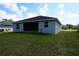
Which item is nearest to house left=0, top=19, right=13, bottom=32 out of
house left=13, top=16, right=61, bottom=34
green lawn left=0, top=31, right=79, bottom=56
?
house left=13, top=16, right=61, bottom=34

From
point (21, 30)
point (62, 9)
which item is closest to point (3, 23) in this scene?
point (21, 30)

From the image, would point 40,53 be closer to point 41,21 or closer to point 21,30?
point 41,21

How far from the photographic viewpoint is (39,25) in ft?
61.9

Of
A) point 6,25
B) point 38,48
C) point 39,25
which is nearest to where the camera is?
point 38,48

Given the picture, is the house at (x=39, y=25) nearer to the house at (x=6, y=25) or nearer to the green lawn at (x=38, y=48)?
the green lawn at (x=38, y=48)

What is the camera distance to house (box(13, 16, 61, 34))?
57.3 feet

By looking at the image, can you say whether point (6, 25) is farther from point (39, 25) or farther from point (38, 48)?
point (38, 48)

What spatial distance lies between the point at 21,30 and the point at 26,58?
1519cm

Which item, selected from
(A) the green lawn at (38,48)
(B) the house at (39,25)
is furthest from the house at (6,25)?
(A) the green lawn at (38,48)

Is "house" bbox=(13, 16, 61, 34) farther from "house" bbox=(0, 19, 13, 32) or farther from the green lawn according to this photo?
"house" bbox=(0, 19, 13, 32)

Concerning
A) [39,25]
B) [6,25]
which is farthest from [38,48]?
[6,25]

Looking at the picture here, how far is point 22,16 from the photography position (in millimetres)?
20953

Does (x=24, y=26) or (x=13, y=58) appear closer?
(x=13, y=58)

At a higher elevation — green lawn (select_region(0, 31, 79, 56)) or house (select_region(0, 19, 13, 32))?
green lawn (select_region(0, 31, 79, 56))
